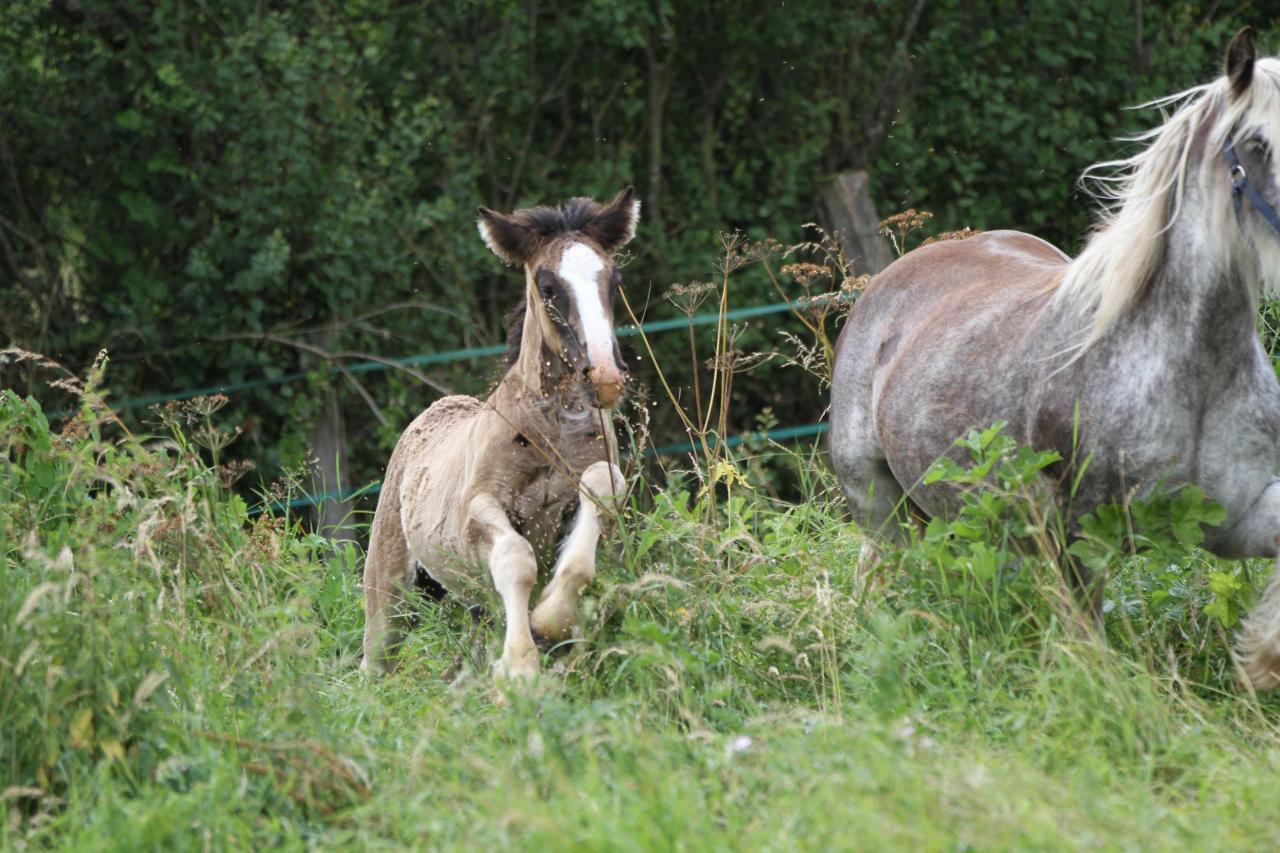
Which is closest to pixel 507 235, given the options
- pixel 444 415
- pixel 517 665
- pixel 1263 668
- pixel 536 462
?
→ pixel 536 462

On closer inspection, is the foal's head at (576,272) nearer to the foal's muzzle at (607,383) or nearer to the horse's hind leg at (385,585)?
the foal's muzzle at (607,383)

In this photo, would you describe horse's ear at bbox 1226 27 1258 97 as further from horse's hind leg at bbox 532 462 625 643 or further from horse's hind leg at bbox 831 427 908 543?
horse's hind leg at bbox 532 462 625 643

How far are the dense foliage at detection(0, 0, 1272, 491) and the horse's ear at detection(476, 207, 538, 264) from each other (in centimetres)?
427

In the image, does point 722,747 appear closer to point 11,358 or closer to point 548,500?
point 548,500

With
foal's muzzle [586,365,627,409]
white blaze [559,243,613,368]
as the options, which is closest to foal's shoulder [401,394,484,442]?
white blaze [559,243,613,368]

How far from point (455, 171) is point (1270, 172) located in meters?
7.22

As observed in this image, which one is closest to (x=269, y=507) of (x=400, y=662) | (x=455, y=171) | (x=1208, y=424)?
(x=400, y=662)

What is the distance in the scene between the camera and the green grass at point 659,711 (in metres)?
3.16

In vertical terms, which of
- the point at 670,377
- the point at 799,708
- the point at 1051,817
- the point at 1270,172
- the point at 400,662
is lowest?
the point at 670,377

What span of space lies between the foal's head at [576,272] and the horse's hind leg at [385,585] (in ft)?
3.04

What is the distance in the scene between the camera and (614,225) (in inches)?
208

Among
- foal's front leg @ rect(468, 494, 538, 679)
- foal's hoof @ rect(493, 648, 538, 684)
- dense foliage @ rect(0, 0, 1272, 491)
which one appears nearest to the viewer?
foal's hoof @ rect(493, 648, 538, 684)

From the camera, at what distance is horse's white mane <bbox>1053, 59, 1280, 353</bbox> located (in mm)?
4039

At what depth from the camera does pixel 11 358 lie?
9.41 metres
